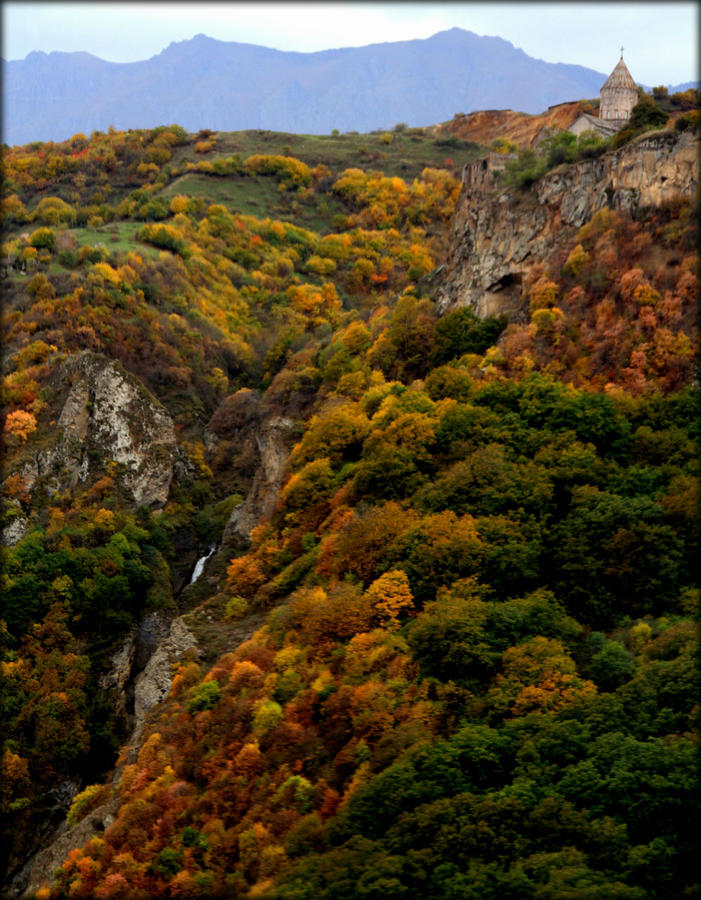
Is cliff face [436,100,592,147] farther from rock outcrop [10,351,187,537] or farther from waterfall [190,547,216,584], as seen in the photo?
waterfall [190,547,216,584]

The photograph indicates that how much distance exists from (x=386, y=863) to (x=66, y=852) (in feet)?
Answer: 52.4

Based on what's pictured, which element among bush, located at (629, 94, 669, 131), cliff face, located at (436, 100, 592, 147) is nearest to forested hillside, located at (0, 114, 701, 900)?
bush, located at (629, 94, 669, 131)

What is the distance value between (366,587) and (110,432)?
2882 cm

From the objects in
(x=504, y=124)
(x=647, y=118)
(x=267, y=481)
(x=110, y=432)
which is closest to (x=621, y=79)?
(x=647, y=118)

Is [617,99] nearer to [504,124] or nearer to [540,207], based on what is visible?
[540,207]

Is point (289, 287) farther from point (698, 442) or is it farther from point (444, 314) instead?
point (698, 442)

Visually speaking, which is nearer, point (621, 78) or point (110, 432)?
point (110, 432)

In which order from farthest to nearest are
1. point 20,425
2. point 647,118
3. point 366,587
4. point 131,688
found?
point 20,425, point 131,688, point 647,118, point 366,587

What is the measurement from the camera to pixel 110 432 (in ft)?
180

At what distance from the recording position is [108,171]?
106438 mm

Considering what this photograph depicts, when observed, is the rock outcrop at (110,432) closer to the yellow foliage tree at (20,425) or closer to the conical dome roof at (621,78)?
the yellow foliage tree at (20,425)

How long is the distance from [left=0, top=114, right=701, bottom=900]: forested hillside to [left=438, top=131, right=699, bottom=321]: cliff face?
3.94 feet

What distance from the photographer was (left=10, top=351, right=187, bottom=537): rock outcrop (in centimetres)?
5253

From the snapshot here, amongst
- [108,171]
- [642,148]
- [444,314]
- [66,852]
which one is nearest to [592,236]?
[642,148]
